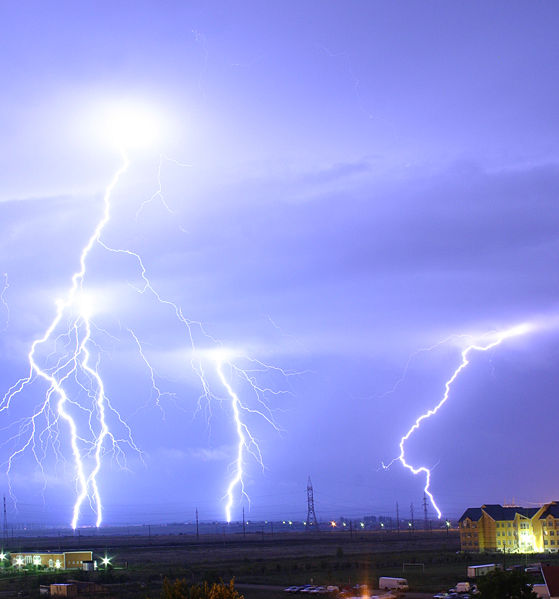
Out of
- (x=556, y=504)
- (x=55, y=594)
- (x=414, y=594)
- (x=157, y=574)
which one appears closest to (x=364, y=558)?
(x=556, y=504)

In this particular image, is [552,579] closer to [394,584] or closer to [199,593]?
[394,584]

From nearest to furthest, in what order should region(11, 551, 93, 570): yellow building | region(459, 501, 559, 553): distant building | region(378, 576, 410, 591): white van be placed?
region(378, 576, 410, 591): white van, region(11, 551, 93, 570): yellow building, region(459, 501, 559, 553): distant building

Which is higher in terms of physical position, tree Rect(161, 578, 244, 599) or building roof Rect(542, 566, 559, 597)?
tree Rect(161, 578, 244, 599)

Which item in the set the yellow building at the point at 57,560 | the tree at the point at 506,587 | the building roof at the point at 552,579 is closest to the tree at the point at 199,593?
the tree at the point at 506,587

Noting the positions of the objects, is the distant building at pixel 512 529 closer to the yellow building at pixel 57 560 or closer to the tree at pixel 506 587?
the yellow building at pixel 57 560

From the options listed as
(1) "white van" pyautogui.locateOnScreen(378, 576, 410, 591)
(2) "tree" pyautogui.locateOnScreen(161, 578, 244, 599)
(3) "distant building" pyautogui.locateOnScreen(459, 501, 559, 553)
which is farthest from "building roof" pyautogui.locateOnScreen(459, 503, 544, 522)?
(2) "tree" pyautogui.locateOnScreen(161, 578, 244, 599)

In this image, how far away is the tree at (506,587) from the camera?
63.0 ft

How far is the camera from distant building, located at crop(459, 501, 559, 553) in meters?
53.4

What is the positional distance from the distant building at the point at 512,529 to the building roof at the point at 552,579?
33.3m

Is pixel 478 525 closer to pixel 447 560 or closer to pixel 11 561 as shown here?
pixel 447 560

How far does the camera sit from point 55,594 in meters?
Answer: 32.6

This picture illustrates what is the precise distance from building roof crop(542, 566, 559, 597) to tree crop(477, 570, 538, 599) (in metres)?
2.49

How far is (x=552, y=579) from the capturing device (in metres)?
21.9

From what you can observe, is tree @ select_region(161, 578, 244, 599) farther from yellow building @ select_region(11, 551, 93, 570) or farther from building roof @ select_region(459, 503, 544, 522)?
building roof @ select_region(459, 503, 544, 522)
